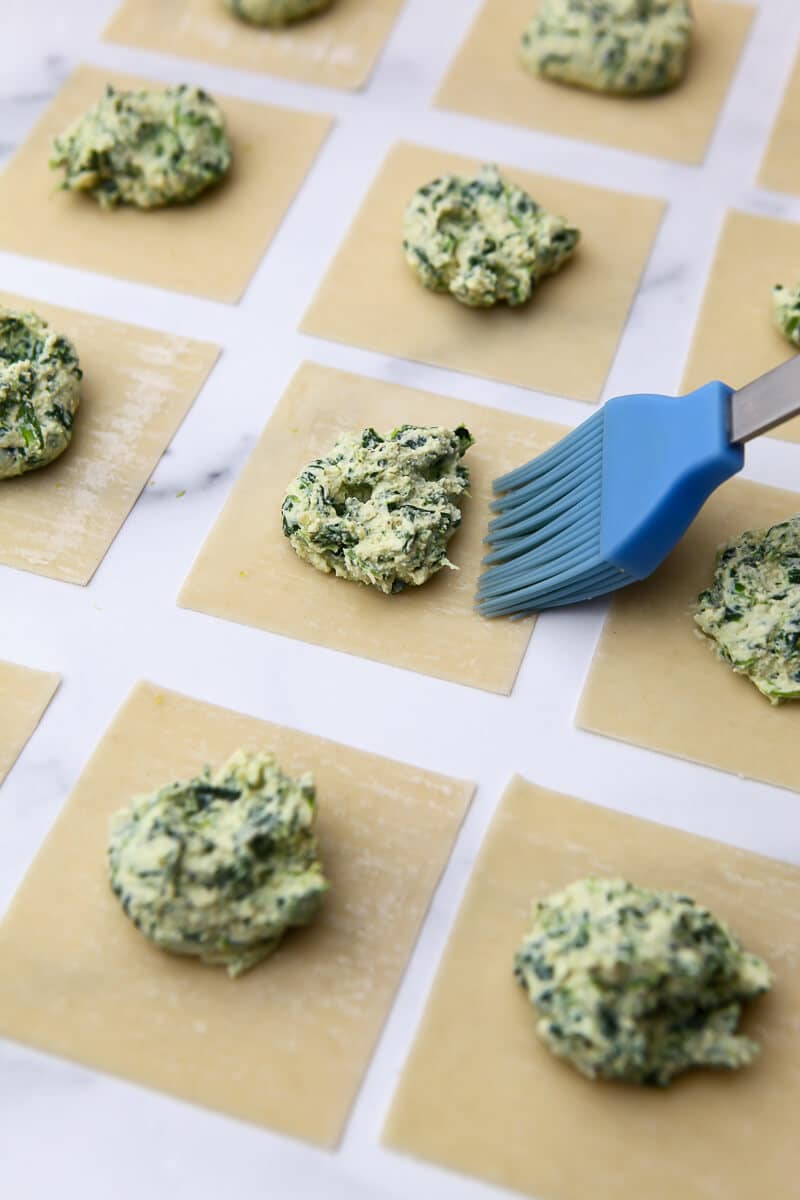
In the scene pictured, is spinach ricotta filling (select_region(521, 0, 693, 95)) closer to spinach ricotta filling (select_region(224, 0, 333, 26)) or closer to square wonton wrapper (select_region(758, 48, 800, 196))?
square wonton wrapper (select_region(758, 48, 800, 196))

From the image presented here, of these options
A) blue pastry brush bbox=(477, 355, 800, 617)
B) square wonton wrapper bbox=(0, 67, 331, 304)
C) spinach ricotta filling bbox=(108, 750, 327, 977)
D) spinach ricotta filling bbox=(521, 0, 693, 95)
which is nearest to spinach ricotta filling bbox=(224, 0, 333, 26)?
square wonton wrapper bbox=(0, 67, 331, 304)

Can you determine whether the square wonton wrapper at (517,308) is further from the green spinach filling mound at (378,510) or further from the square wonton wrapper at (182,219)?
the green spinach filling mound at (378,510)

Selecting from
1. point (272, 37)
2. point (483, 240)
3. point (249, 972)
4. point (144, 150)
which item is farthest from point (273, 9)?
point (249, 972)

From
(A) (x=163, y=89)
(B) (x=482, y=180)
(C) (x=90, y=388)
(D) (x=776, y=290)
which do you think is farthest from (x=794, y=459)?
(A) (x=163, y=89)

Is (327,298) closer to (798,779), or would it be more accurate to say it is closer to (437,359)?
(437,359)

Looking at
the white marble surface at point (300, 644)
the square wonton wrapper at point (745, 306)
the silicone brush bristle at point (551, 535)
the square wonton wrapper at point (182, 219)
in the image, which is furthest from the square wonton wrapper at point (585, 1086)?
the square wonton wrapper at point (182, 219)
